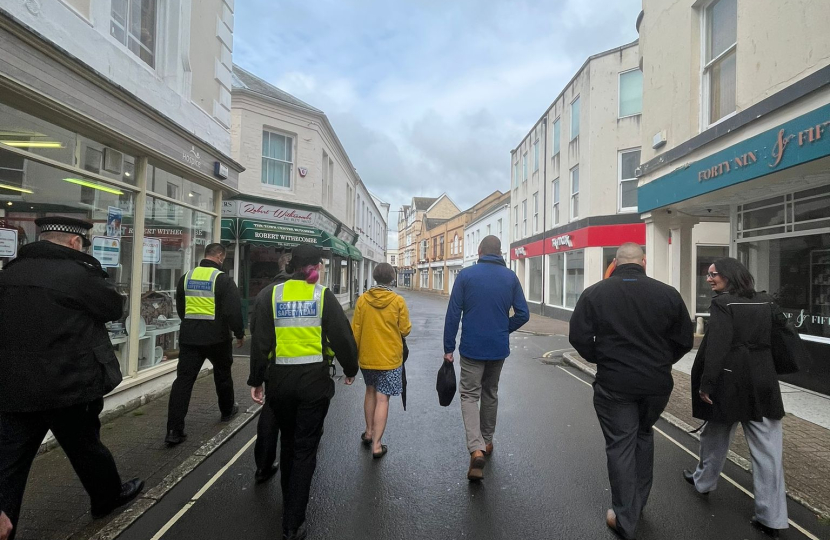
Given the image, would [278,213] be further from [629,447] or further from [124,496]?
[629,447]

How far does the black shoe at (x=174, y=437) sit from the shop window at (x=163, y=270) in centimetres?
195

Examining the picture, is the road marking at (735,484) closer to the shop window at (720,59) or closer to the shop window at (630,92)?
the shop window at (720,59)

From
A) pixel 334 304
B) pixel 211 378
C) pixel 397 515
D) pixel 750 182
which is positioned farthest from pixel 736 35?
pixel 211 378

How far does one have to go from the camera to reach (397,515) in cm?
300

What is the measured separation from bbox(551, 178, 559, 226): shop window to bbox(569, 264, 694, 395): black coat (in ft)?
55.9

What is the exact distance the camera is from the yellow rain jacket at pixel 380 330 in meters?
4.03

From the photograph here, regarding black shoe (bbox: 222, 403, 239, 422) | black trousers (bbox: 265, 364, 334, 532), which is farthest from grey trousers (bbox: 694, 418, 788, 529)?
black shoe (bbox: 222, 403, 239, 422)

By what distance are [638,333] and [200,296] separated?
3.91 metres

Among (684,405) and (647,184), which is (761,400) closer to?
(684,405)

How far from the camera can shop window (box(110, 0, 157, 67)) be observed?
5164 millimetres

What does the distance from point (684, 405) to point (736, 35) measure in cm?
571

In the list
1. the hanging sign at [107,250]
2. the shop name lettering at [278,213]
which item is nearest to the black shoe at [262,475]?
the hanging sign at [107,250]

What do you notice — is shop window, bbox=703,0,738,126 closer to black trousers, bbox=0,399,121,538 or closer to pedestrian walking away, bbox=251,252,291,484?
pedestrian walking away, bbox=251,252,291,484

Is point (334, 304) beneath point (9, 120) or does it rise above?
beneath
